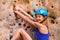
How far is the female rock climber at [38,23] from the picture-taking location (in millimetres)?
1654

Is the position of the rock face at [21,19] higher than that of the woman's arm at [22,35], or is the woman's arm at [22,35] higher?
the rock face at [21,19]

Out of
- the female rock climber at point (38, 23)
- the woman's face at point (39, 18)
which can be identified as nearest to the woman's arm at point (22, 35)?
the female rock climber at point (38, 23)

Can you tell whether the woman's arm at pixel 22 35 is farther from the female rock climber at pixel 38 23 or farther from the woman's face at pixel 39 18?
the woman's face at pixel 39 18

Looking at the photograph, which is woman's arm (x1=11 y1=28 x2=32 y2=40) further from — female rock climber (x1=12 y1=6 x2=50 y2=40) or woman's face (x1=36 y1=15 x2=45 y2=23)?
woman's face (x1=36 y1=15 x2=45 y2=23)

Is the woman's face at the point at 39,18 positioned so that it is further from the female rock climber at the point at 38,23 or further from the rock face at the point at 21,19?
the rock face at the point at 21,19

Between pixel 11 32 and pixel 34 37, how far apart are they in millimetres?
215

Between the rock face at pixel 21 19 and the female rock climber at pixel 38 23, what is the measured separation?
0.17 feet

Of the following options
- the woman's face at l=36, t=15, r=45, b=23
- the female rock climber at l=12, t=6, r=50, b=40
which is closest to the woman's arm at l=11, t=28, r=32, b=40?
the female rock climber at l=12, t=6, r=50, b=40

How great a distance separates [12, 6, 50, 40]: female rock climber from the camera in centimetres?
165

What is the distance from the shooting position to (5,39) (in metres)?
1.69

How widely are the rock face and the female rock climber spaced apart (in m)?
0.05

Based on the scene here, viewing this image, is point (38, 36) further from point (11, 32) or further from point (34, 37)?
point (11, 32)

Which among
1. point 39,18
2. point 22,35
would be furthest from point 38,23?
point 22,35

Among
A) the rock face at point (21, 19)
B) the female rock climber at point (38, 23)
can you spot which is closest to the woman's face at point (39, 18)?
the female rock climber at point (38, 23)
